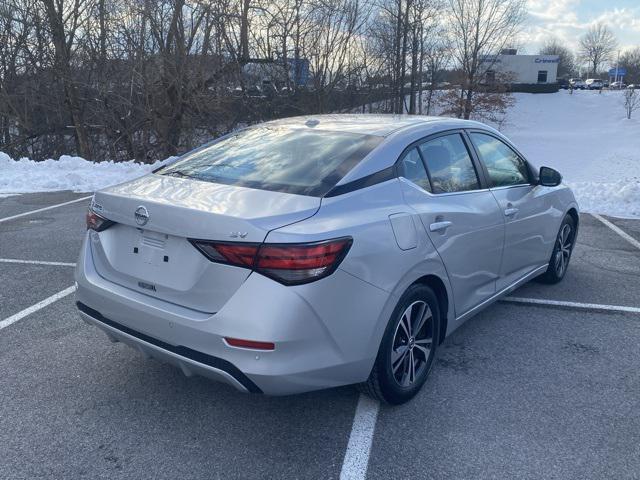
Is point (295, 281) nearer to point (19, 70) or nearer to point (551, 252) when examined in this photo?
point (551, 252)

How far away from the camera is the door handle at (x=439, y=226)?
325cm

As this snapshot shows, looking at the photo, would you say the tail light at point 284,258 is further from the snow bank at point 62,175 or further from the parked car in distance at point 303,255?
the snow bank at point 62,175

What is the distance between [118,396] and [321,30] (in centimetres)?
1843

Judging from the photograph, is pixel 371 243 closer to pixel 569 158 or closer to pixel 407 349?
pixel 407 349

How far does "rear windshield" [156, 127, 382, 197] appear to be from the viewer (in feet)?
9.98

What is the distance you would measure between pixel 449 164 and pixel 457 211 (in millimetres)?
390

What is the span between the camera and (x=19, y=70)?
19.0 metres

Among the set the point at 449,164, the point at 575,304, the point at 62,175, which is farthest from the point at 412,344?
the point at 62,175

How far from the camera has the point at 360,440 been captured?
2922 millimetres

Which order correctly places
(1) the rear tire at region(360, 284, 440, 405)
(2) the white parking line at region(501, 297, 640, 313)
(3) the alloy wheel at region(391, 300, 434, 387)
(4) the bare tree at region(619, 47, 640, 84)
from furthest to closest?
(4) the bare tree at region(619, 47, 640, 84)
(2) the white parking line at region(501, 297, 640, 313)
(3) the alloy wheel at region(391, 300, 434, 387)
(1) the rear tire at region(360, 284, 440, 405)

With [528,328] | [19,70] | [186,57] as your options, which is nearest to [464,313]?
[528,328]

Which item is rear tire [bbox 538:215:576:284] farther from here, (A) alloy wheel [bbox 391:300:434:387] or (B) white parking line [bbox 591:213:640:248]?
(A) alloy wheel [bbox 391:300:434:387]

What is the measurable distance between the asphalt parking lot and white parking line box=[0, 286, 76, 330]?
0.08 ft

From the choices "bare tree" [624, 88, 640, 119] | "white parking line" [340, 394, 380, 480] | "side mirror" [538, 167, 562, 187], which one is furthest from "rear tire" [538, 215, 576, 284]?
→ "bare tree" [624, 88, 640, 119]
